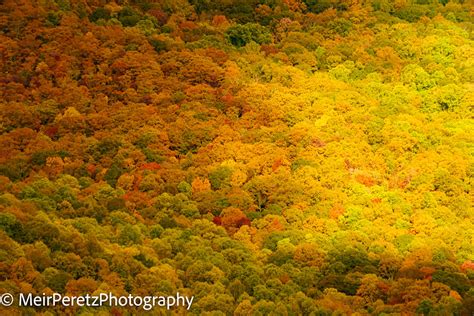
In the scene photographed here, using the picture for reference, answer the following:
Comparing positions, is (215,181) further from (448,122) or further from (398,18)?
(398,18)

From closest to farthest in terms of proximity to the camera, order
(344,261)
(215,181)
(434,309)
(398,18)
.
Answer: (434,309) → (344,261) → (215,181) → (398,18)

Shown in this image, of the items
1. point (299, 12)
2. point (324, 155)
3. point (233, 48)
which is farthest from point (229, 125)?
point (299, 12)

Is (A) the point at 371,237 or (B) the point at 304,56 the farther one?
(B) the point at 304,56

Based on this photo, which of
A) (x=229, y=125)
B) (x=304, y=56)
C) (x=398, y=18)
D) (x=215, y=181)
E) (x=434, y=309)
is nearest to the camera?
(x=434, y=309)

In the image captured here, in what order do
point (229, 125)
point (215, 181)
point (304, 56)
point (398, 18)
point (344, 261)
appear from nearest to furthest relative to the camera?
point (344, 261), point (215, 181), point (229, 125), point (304, 56), point (398, 18)

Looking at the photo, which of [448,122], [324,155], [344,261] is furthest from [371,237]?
[448,122]

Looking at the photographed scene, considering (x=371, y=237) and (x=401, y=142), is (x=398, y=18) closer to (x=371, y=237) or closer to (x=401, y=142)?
(x=401, y=142)
